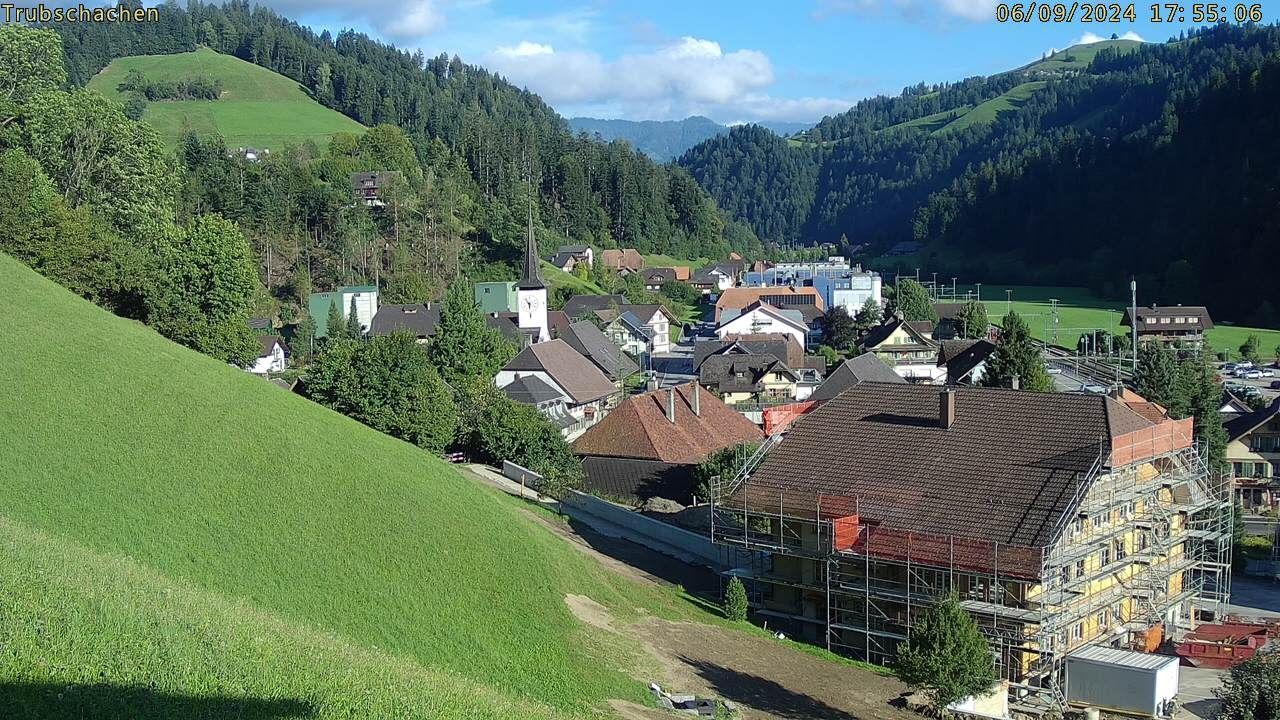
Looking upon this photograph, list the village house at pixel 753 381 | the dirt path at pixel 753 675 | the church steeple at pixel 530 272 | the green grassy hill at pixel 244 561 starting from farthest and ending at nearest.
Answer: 1. the church steeple at pixel 530 272
2. the village house at pixel 753 381
3. the dirt path at pixel 753 675
4. the green grassy hill at pixel 244 561

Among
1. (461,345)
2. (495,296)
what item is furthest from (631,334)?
(461,345)

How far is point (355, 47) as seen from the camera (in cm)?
15438

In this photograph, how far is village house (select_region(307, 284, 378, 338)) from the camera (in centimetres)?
6875

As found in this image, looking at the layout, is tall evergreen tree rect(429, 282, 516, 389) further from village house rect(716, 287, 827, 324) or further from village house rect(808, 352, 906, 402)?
village house rect(716, 287, 827, 324)

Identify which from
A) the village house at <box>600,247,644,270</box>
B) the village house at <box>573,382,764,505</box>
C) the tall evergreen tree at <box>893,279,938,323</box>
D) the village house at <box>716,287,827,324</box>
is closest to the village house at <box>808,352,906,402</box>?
the village house at <box>573,382,764,505</box>

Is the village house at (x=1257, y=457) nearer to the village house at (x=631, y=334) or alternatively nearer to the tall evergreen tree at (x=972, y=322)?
the tall evergreen tree at (x=972, y=322)

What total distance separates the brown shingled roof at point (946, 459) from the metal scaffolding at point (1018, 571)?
326 mm

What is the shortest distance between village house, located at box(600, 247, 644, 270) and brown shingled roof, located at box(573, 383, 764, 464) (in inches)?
2470

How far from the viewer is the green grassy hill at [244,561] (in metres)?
11.8

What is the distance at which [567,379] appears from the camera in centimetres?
5350

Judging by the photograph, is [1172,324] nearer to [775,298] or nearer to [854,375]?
[775,298]

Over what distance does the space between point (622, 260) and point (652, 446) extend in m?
70.7

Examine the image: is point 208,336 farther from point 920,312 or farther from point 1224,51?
point 1224,51

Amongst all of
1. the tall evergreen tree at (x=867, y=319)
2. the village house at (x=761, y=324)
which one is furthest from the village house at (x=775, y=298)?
the village house at (x=761, y=324)
